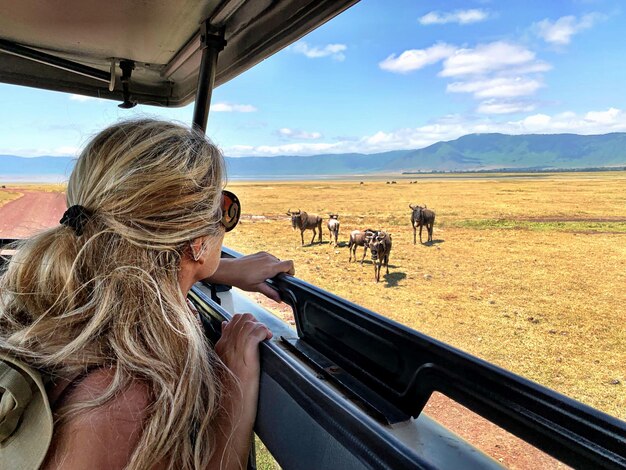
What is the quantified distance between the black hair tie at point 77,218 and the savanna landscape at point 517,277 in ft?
0.95

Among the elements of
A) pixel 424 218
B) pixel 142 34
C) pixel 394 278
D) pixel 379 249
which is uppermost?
pixel 142 34

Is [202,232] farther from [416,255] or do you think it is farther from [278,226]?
[278,226]

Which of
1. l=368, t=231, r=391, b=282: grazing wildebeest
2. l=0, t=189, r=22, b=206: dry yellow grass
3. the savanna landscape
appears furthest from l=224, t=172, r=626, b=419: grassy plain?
l=0, t=189, r=22, b=206: dry yellow grass

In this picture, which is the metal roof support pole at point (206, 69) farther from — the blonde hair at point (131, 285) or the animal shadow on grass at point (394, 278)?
the animal shadow on grass at point (394, 278)

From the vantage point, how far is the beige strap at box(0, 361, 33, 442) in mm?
558

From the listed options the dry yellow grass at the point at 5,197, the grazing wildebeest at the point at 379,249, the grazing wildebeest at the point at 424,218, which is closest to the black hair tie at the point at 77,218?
the dry yellow grass at the point at 5,197

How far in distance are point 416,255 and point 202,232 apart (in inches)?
512

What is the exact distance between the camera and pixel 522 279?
8.77 meters

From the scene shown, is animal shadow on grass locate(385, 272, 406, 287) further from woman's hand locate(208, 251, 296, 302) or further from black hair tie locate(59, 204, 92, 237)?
black hair tie locate(59, 204, 92, 237)

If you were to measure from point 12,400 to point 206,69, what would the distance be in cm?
139

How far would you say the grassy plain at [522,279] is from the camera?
4.24 meters

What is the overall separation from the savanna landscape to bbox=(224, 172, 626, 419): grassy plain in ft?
0.08

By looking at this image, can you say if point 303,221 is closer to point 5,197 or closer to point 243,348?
point 5,197

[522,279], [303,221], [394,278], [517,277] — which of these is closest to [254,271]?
[522,279]
